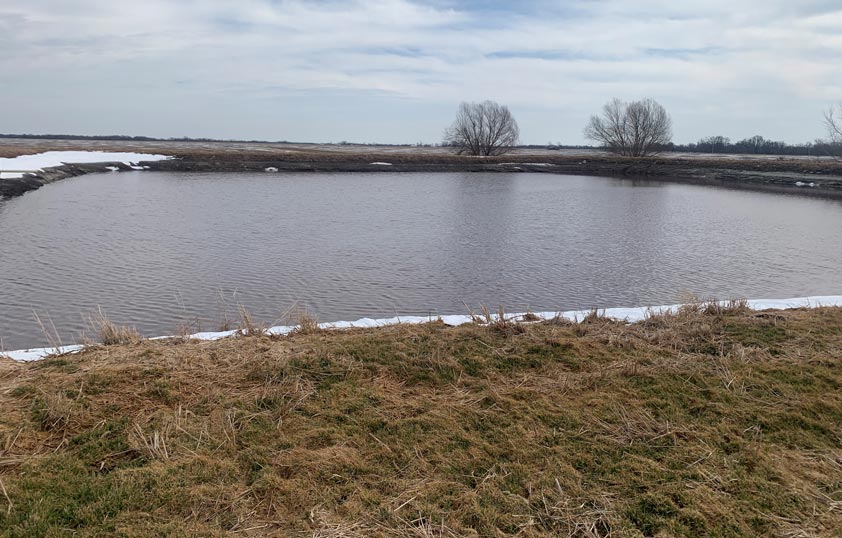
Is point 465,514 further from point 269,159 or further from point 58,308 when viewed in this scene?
point 269,159

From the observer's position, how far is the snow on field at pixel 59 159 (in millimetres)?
33281

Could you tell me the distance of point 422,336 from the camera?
626 cm

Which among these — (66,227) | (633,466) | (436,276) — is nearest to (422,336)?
(633,466)

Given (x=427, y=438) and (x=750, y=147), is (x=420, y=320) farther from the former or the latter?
(x=750, y=147)

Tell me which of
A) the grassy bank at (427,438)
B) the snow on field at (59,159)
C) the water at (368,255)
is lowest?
the water at (368,255)

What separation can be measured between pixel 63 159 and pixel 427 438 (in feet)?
158

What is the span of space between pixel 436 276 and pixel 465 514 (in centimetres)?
932

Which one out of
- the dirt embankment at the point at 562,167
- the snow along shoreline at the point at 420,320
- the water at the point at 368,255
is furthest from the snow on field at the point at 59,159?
the snow along shoreline at the point at 420,320

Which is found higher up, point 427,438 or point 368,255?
point 427,438

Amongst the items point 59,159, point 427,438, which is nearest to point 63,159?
point 59,159

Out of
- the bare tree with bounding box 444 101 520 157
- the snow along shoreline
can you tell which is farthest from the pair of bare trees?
the snow along shoreline

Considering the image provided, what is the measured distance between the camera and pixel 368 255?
48.2 feet

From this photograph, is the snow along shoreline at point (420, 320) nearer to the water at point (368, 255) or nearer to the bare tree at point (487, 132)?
the water at point (368, 255)

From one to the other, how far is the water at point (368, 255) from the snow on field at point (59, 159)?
6435mm
